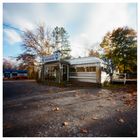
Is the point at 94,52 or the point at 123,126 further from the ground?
the point at 94,52

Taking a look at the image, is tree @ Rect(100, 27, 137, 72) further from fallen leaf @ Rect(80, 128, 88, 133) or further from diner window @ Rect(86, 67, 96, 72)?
fallen leaf @ Rect(80, 128, 88, 133)

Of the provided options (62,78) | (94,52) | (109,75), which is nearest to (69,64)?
(62,78)

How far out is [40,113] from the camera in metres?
4.28

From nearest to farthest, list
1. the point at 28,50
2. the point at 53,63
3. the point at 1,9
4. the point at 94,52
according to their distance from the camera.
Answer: the point at 1,9, the point at 53,63, the point at 28,50, the point at 94,52

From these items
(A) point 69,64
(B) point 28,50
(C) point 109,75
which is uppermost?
(B) point 28,50

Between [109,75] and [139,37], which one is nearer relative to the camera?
[139,37]

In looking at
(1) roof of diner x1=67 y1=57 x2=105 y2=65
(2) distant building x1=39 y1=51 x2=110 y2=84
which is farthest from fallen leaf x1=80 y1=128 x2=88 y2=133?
(1) roof of diner x1=67 y1=57 x2=105 y2=65

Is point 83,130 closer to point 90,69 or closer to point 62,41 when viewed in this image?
point 90,69

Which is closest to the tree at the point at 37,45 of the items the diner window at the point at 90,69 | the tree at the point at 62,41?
the tree at the point at 62,41

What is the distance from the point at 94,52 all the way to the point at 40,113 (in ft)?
98.4

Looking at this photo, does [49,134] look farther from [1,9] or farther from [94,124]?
[1,9]

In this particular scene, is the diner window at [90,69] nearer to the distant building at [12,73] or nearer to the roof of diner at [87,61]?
the roof of diner at [87,61]

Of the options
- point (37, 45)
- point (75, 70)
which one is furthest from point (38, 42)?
point (75, 70)

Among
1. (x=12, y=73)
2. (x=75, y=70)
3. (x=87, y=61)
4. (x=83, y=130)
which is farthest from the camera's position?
(x=12, y=73)
